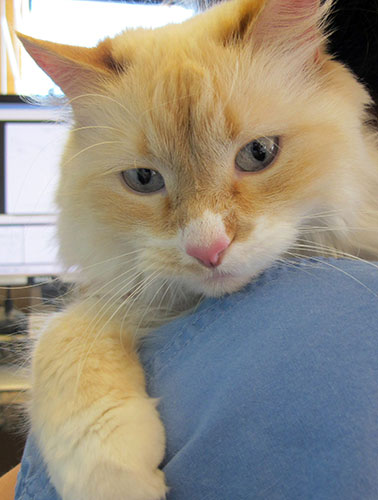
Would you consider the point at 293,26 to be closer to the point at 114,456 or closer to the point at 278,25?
the point at 278,25

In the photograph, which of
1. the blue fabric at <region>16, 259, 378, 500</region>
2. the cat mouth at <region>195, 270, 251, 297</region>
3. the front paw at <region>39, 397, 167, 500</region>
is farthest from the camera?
the cat mouth at <region>195, 270, 251, 297</region>

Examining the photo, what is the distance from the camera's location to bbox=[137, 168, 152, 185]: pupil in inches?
33.4

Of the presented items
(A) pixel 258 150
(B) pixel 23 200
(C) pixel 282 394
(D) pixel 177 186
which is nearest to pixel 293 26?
(A) pixel 258 150

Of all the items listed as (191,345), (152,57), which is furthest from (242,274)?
(152,57)

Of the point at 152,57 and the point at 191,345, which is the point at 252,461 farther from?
the point at 152,57

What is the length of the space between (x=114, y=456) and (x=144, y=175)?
48 cm

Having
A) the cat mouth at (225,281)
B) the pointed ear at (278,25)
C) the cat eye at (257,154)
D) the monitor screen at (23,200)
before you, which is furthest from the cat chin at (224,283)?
the monitor screen at (23,200)

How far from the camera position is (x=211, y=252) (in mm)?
729

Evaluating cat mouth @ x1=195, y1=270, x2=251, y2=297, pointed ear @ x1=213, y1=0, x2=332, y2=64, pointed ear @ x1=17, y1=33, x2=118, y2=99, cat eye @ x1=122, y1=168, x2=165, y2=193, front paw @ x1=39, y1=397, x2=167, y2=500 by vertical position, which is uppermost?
pointed ear @ x1=213, y1=0, x2=332, y2=64

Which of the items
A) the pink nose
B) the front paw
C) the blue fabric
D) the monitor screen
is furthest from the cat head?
the monitor screen

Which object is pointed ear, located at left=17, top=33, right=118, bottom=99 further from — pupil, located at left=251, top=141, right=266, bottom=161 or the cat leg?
the cat leg

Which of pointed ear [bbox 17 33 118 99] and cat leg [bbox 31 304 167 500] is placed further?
pointed ear [bbox 17 33 118 99]

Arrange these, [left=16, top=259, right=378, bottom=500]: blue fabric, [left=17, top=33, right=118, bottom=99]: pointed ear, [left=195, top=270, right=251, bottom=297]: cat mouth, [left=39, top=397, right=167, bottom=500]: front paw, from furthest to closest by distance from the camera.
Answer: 1. [left=17, top=33, right=118, bottom=99]: pointed ear
2. [left=195, top=270, right=251, bottom=297]: cat mouth
3. [left=39, top=397, right=167, bottom=500]: front paw
4. [left=16, top=259, right=378, bottom=500]: blue fabric

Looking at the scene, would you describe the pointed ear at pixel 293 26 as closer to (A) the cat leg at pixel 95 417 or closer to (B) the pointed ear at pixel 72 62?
(B) the pointed ear at pixel 72 62
